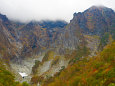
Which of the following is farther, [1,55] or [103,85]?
[1,55]

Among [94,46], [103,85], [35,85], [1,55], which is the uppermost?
[103,85]

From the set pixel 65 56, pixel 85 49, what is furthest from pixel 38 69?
pixel 85 49

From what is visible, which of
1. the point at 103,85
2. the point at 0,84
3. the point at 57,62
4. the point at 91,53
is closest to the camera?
the point at 103,85

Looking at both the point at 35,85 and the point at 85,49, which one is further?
the point at 85,49

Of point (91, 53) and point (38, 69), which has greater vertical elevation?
point (91, 53)

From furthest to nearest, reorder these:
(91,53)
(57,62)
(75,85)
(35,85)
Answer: (57,62) → (91,53) → (35,85) → (75,85)

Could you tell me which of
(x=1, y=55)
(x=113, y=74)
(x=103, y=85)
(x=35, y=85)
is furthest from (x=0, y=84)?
(x=1, y=55)

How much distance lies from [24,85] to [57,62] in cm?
14424

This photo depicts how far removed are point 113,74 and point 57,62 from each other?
549ft

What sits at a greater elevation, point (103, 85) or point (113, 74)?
point (113, 74)

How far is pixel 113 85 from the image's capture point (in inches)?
844

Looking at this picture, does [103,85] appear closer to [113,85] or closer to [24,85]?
[113,85]

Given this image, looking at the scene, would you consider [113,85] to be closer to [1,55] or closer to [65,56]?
[65,56]

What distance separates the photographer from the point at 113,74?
88.3 feet
